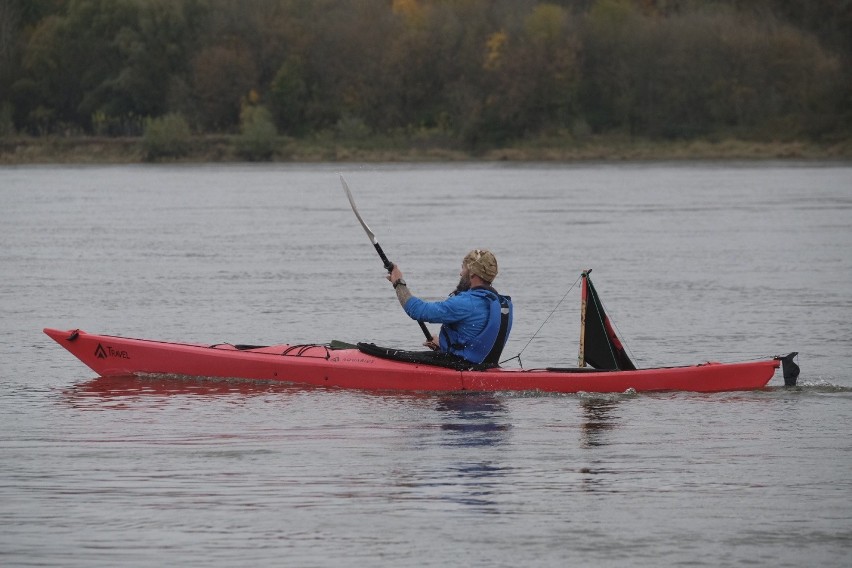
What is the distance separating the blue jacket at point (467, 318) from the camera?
11.6 m

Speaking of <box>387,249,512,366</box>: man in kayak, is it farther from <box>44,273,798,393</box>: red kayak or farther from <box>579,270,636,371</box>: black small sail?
<box>579,270,636,371</box>: black small sail

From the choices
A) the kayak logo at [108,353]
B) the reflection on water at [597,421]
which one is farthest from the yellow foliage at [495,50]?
the reflection on water at [597,421]

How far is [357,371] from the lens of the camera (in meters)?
12.2

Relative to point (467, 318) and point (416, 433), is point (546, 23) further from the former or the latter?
point (416, 433)

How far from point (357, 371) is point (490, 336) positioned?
1.15 m

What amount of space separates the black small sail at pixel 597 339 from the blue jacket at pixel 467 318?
63 cm

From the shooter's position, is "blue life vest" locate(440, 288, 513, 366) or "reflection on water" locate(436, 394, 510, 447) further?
"blue life vest" locate(440, 288, 513, 366)

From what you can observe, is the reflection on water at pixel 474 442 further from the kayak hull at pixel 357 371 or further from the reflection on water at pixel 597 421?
the reflection on water at pixel 597 421

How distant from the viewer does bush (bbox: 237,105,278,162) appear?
7288 centimetres

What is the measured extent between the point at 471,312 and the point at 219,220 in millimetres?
25161

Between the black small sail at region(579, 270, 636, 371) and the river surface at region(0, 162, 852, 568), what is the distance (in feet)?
0.98

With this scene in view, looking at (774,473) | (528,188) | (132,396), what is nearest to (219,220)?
(528,188)

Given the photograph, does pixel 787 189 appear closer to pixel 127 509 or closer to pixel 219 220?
pixel 219 220

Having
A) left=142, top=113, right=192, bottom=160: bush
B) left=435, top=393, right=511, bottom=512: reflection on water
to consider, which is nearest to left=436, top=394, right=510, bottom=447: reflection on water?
left=435, top=393, right=511, bottom=512: reflection on water
